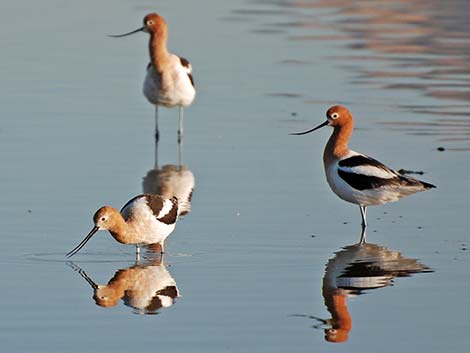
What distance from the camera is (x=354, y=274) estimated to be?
9.71m

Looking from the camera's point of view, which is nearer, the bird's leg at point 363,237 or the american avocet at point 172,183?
the bird's leg at point 363,237

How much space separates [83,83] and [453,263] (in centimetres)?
891

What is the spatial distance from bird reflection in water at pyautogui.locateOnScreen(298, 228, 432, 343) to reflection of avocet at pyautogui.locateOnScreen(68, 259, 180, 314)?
1.02 m

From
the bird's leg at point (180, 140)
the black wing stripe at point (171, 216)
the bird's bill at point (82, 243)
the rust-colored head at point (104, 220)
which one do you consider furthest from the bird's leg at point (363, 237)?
the bird's leg at point (180, 140)

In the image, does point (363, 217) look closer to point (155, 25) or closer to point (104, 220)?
point (104, 220)

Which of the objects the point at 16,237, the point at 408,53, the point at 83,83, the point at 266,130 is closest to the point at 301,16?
the point at 408,53

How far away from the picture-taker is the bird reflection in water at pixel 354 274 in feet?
27.8

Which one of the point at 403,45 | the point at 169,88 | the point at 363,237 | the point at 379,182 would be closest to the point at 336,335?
the point at 363,237

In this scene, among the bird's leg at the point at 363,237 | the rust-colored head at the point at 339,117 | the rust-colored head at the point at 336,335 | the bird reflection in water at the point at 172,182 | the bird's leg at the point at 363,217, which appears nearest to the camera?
the rust-colored head at the point at 336,335

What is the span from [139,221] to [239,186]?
100 inches

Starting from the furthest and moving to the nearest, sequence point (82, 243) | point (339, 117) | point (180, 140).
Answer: point (180, 140), point (339, 117), point (82, 243)

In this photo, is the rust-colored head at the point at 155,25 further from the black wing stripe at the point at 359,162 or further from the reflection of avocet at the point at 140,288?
the reflection of avocet at the point at 140,288

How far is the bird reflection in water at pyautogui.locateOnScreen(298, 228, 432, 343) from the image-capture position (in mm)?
8469

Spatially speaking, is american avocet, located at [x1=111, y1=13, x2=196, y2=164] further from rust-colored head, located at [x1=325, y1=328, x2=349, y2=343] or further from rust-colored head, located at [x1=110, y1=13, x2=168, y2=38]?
rust-colored head, located at [x1=325, y1=328, x2=349, y2=343]
